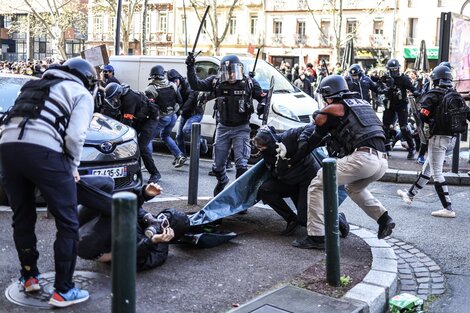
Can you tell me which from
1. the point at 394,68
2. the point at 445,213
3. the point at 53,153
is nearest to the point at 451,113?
the point at 445,213

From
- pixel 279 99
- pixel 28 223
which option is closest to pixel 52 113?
pixel 28 223

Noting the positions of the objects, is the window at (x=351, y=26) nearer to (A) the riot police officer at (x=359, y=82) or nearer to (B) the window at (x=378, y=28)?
(B) the window at (x=378, y=28)

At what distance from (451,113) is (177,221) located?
13.6ft

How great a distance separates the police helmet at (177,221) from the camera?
5.49 m

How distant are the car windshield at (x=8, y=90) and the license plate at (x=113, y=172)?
1.52 m

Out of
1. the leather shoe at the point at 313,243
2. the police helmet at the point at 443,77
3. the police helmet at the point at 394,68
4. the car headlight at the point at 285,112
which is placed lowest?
the leather shoe at the point at 313,243

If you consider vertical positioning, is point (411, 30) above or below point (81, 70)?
above

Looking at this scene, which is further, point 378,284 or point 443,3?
point 443,3

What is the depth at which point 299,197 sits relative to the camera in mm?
6379

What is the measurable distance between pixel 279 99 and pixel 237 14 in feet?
161

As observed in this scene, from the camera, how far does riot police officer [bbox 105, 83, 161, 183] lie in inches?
361

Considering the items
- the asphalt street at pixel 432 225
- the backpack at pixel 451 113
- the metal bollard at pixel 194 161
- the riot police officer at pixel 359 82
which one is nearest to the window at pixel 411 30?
the riot police officer at pixel 359 82

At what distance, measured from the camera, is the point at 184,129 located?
38.3 ft

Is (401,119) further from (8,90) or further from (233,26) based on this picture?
(233,26)
